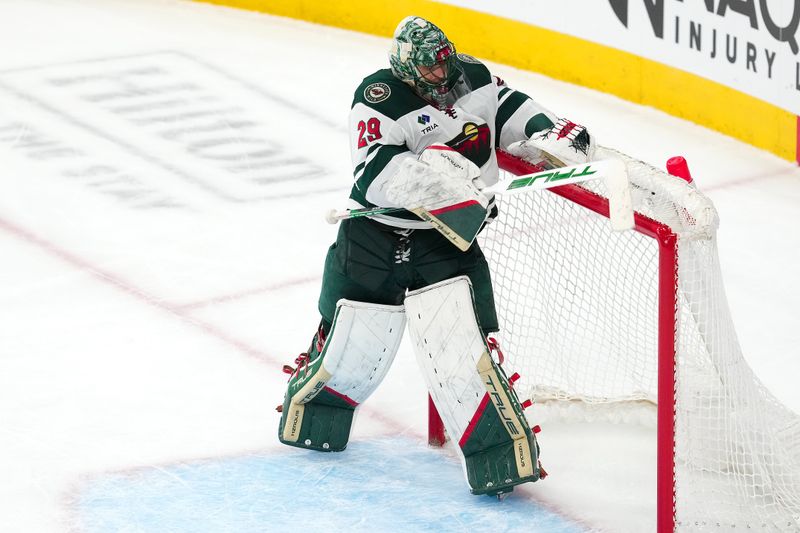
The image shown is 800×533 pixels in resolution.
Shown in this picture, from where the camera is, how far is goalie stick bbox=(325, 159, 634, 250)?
2771 millimetres

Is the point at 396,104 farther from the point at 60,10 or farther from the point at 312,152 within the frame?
the point at 60,10

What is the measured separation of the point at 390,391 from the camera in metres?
4.05

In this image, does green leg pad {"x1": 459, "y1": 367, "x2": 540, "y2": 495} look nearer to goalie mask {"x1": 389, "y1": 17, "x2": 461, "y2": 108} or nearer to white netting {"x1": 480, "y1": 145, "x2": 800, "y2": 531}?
white netting {"x1": 480, "y1": 145, "x2": 800, "y2": 531}

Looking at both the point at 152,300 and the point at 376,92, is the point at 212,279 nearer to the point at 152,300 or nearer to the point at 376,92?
the point at 152,300

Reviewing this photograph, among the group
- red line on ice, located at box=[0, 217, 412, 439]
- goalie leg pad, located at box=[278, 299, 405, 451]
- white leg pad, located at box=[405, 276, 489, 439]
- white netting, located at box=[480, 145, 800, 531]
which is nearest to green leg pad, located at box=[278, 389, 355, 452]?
goalie leg pad, located at box=[278, 299, 405, 451]

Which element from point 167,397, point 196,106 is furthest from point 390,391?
point 196,106

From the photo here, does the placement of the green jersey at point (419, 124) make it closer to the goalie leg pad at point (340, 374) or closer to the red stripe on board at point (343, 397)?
the goalie leg pad at point (340, 374)

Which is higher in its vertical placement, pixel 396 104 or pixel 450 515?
pixel 396 104

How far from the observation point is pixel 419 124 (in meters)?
3.19

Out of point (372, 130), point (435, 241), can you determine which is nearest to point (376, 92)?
point (372, 130)

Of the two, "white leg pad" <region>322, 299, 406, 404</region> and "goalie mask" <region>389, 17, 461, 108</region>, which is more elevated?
"goalie mask" <region>389, 17, 461, 108</region>

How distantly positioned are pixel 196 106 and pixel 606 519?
144 inches

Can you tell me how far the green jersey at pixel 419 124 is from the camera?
125 inches

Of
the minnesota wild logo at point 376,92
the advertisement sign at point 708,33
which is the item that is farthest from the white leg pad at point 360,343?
the advertisement sign at point 708,33
